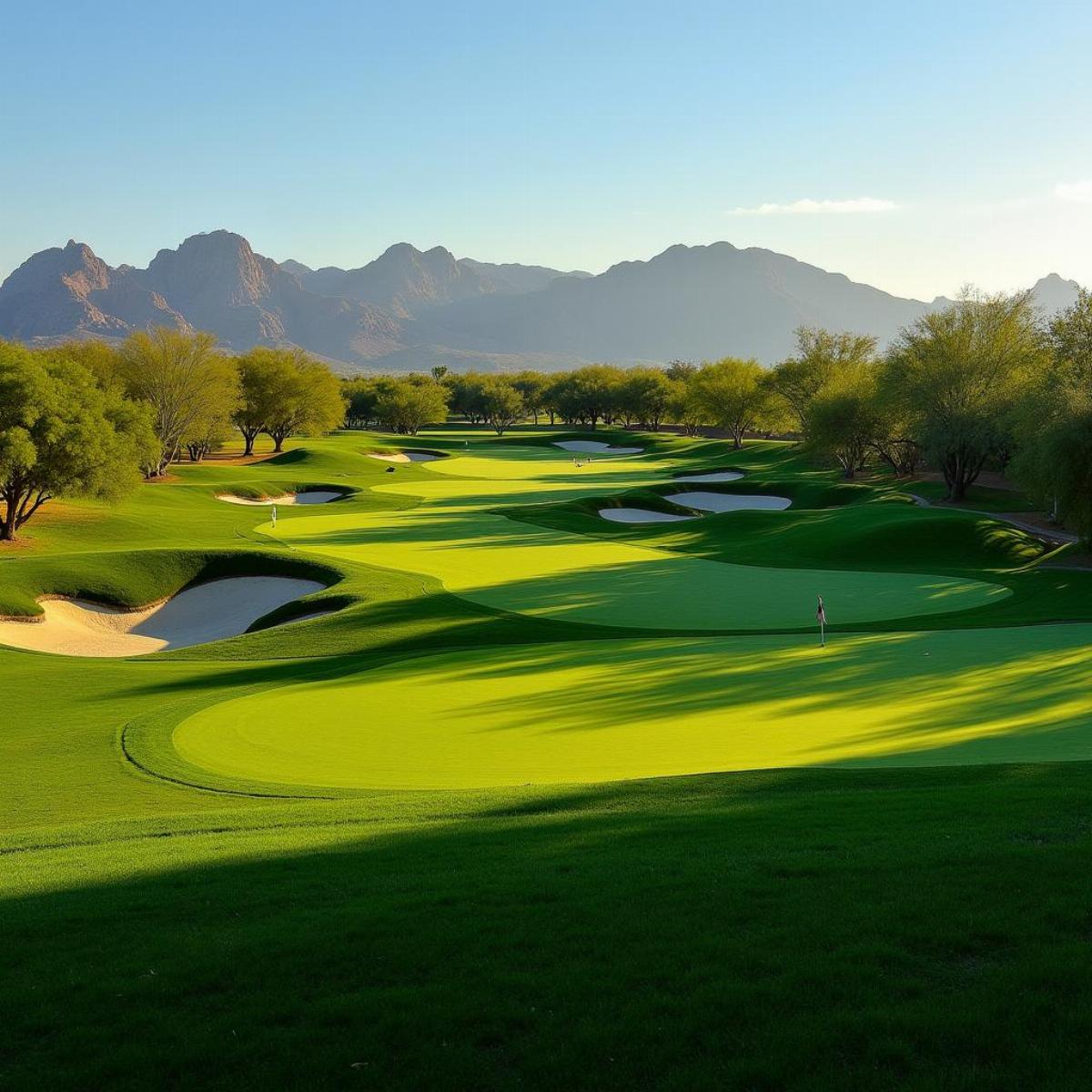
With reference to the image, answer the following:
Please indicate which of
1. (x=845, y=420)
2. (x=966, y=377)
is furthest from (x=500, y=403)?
(x=966, y=377)

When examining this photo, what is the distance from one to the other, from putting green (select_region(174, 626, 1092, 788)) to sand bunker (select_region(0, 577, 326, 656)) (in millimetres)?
13094

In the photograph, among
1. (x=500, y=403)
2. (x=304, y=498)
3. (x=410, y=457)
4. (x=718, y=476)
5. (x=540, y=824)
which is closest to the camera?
(x=540, y=824)

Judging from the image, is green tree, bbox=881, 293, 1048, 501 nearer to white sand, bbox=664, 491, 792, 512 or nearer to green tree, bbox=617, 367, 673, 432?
white sand, bbox=664, 491, 792, 512

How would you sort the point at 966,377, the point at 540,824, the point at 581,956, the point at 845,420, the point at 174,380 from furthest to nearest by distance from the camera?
1. the point at 174,380
2. the point at 845,420
3. the point at 966,377
4. the point at 540,824
5. the point at 581,956

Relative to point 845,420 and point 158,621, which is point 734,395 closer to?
point 845,420

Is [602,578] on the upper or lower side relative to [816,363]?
lower

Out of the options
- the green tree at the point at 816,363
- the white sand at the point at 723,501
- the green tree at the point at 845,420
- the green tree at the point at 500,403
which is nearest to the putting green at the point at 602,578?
the white sand at the point at 723,501

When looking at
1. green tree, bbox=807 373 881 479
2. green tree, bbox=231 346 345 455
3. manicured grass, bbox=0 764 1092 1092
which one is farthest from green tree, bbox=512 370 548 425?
manicured grass, bbox=0 764 1092 1092

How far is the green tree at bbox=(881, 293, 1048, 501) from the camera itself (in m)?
58.0

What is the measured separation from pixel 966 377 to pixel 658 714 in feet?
169

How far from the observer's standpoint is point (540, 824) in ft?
38.8

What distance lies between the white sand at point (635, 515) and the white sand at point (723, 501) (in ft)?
17.1

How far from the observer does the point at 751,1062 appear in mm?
5652

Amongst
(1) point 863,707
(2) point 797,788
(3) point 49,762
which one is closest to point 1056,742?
(1) point 863,707
